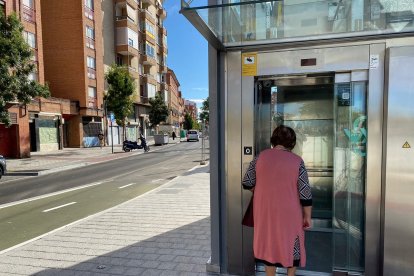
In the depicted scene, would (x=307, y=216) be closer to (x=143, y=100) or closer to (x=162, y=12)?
(x=143, y=100)

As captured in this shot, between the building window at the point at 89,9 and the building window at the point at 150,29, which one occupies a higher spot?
the building window at the point at 150,29

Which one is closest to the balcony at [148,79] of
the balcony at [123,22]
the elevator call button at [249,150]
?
the balcony at [123,22]

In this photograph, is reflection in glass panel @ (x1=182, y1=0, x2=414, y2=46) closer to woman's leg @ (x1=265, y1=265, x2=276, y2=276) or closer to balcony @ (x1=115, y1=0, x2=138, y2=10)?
woman's leg @ (x1=265, y1=265, x2=276, y2=276)

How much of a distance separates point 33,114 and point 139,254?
2430cm

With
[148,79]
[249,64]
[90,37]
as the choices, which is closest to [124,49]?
[90,37]

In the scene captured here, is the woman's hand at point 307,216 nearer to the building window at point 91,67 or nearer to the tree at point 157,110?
the building window at point 91,67

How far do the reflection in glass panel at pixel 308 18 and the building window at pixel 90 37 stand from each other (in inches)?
1224

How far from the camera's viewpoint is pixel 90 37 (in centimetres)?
3147

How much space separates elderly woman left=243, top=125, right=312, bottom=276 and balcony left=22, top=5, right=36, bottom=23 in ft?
84.0

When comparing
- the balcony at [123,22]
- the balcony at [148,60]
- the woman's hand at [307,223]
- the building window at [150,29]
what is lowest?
the woman's hand at [307,223]

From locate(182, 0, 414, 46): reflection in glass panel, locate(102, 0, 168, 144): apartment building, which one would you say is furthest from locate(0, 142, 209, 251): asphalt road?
locate(102, 0, 168, 144): apartment building

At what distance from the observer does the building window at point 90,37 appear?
31009mm

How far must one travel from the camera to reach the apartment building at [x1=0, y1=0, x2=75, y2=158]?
20953 mm

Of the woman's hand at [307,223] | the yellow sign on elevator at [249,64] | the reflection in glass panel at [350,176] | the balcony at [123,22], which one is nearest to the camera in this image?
the woman's hand at [307,223]
